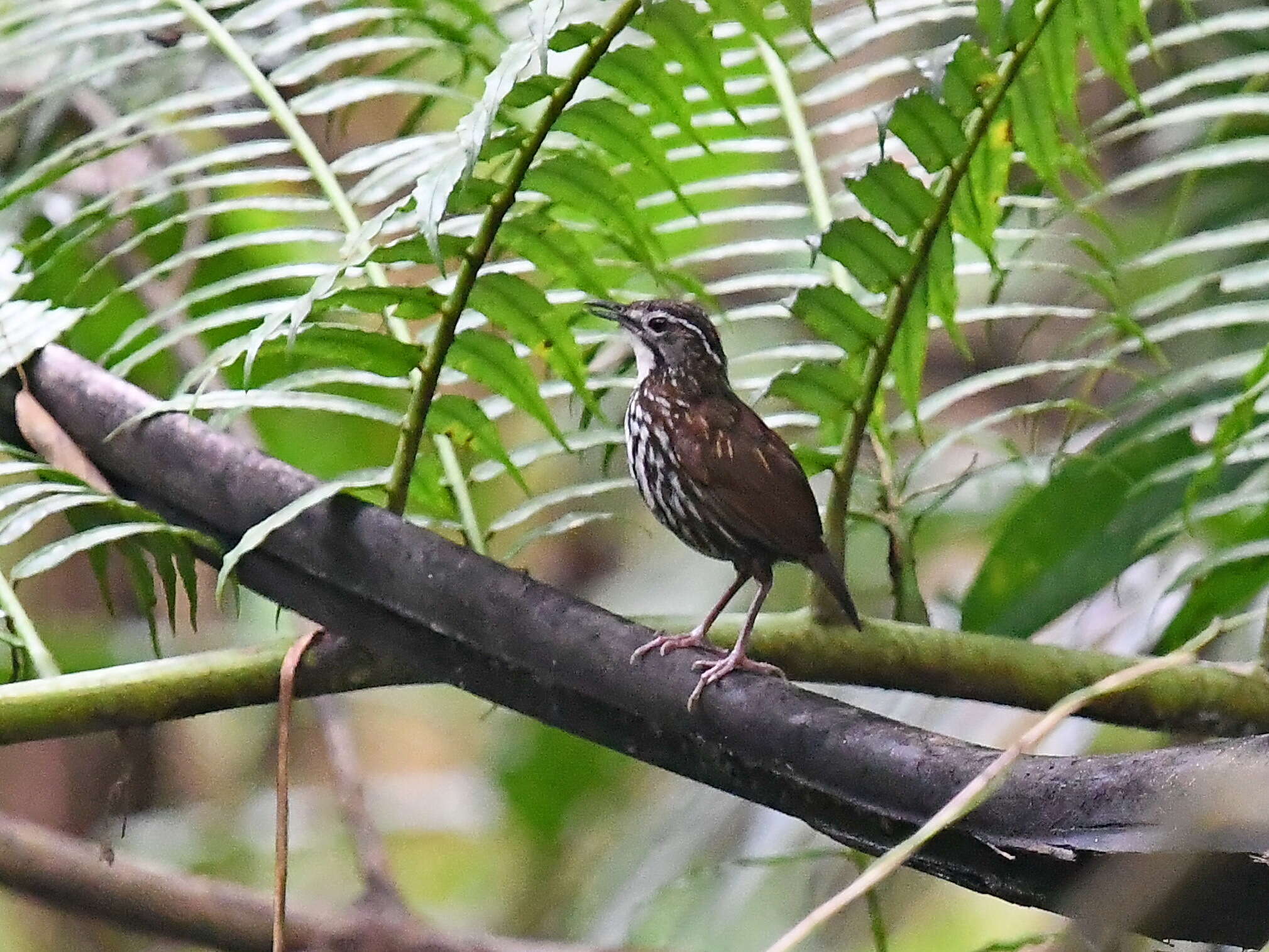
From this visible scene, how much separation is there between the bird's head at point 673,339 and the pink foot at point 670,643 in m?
0.82

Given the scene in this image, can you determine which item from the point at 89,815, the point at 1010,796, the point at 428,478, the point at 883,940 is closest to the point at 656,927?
the point at 883,940

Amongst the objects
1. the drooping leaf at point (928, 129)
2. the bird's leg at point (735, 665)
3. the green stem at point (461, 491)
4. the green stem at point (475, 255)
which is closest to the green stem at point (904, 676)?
the bird's leg at point (735, 665)

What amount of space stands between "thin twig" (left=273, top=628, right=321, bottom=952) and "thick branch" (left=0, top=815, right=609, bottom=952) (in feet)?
1.31

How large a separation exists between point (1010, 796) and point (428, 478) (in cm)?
98

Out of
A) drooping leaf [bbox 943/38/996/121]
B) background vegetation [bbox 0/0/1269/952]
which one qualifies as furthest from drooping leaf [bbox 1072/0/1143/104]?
drooping leaf [bbox 943/38/996/121]

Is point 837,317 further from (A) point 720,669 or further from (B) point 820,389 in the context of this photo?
(A) point 720,669

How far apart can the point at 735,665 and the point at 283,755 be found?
1.75 ft

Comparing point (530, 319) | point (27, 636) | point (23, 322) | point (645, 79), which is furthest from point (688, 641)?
point (23, 322)

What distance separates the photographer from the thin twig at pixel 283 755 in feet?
5.29

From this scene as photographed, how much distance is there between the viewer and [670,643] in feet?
5.02

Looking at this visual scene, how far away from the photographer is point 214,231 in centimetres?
310

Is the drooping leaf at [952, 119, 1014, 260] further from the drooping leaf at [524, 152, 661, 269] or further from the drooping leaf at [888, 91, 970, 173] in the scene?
the drooping leaf at [524, 152, 661, 269]

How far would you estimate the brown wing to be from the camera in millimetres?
2139

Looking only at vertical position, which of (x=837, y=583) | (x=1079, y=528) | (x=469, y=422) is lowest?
(x=1079, y=528)
